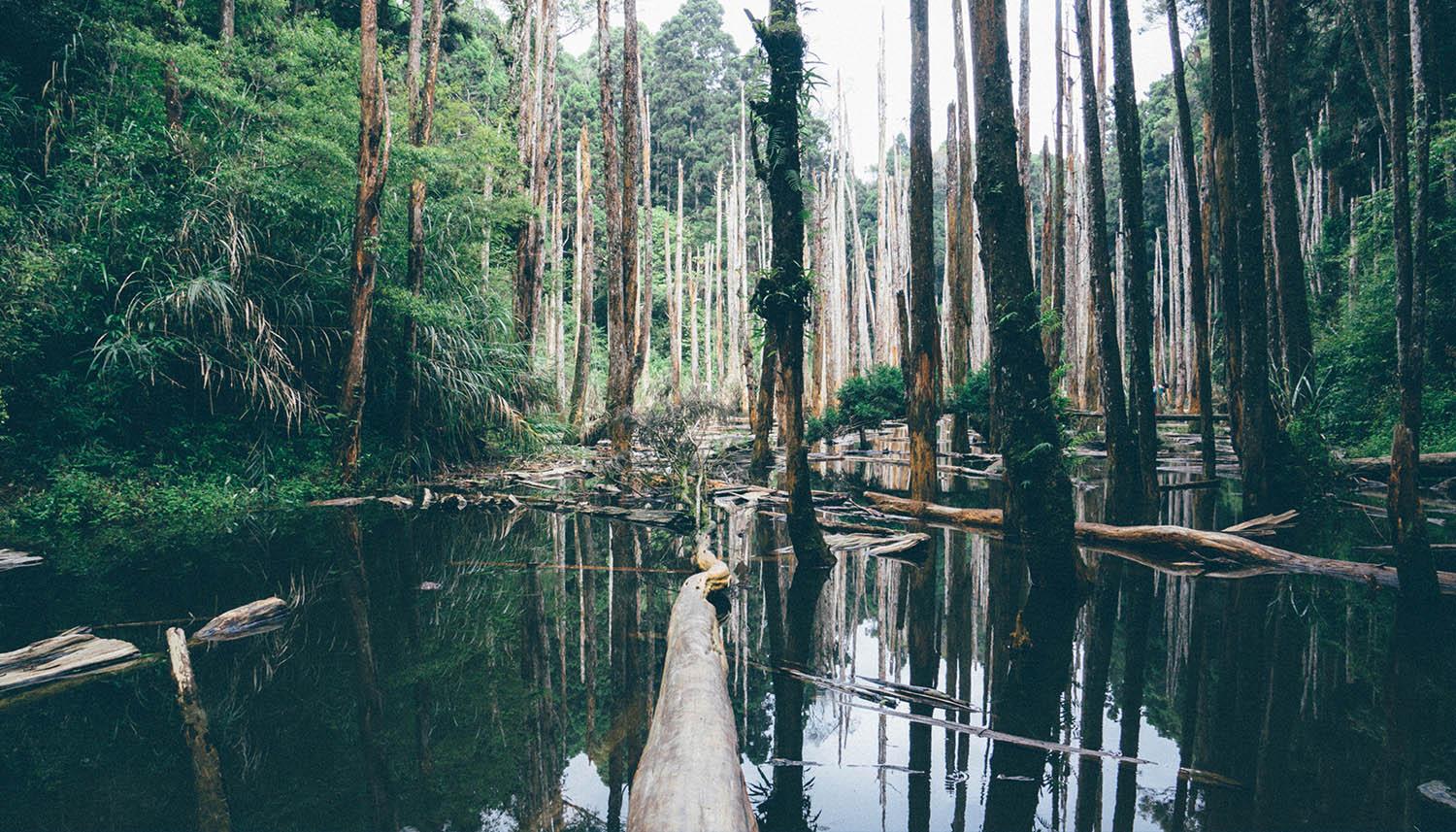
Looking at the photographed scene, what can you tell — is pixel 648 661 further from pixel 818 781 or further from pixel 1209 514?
pixel 1209 514

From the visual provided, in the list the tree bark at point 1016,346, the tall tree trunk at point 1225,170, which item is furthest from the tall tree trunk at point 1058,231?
the tree bark at point 1016,346

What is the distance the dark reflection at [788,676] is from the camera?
110 inches

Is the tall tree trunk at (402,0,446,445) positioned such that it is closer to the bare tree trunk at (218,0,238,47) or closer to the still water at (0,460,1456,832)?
the bare tree trunk at (218,0,238,47)

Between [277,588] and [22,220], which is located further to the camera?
[22,220]

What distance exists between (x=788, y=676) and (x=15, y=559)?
7168mm

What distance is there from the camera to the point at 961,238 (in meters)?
14.3

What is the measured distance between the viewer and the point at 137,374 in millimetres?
8906

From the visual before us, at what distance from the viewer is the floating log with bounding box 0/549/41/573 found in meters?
6.42

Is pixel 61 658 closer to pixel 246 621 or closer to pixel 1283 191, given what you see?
pixel 246 621

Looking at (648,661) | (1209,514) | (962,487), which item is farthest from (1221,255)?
(648,661)

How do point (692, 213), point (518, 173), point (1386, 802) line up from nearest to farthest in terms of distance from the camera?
1. point (1386, 802)
2. point (518, 173)
3. point (692, 213)

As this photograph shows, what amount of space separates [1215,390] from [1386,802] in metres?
28.9

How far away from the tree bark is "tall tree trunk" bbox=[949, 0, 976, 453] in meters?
8.76

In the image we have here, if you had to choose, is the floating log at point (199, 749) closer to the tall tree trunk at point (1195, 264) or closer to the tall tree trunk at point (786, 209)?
the tall tree trunk at point (786, 209)
